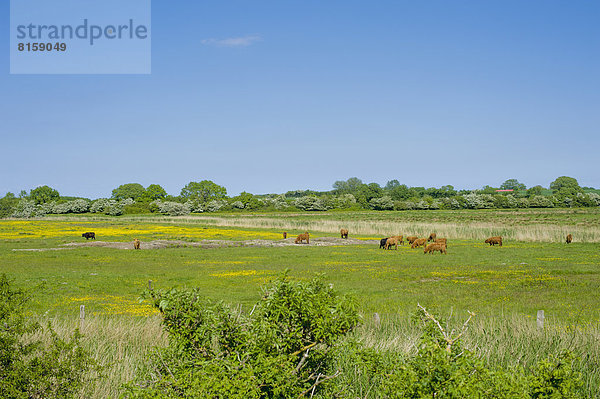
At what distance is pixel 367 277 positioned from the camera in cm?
2428

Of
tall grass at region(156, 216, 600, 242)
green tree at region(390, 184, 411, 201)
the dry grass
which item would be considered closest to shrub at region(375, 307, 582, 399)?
the dry grass

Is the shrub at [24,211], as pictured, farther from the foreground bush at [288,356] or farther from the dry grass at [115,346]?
the foreground bush at [288,356]

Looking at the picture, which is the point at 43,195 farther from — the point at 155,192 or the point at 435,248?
the point at 435,248

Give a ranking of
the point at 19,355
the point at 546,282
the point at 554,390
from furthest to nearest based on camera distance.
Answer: the point at 546,282 < the point at 19,355 < the point at 554,390

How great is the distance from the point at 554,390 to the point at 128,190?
179954 millimetres

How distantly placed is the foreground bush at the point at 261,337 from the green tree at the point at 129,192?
543 feet

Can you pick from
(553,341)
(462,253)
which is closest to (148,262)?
(462,253)

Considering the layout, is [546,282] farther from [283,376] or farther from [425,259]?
[283,376]

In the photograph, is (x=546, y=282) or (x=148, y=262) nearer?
(x=546, y=282)

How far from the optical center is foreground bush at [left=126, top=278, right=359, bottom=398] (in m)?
4.07

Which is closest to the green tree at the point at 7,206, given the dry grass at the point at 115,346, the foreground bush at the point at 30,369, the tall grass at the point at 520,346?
the dry grass at the point at 115,346

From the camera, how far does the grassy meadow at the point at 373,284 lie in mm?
8602

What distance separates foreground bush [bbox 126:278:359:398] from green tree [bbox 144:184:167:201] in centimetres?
16400

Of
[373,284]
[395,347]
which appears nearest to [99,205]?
[373,284]
